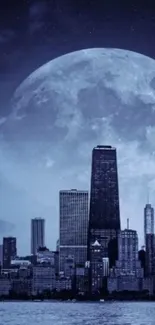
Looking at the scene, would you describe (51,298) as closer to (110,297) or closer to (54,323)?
(110,297)

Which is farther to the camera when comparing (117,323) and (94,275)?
(94,275)

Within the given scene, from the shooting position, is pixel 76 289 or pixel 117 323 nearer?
pixel 117 323

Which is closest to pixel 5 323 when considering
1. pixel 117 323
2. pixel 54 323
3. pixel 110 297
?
pixel 54 323

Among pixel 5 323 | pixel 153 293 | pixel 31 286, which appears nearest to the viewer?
pixel 5 323

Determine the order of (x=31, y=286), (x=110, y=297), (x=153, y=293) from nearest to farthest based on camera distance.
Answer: (x=153, y=293)
(x=110, y=297)
(x=31, y=286)

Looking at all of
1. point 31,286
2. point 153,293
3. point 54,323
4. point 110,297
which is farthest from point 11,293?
point 54,323

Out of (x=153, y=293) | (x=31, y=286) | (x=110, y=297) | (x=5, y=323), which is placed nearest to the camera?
(x=5, y=323)

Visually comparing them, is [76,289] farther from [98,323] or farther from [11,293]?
[98,323]

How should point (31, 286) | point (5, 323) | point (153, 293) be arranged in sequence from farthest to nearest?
1. point (31, 286)
2. point (153, 293)
3. point (5, 323)
